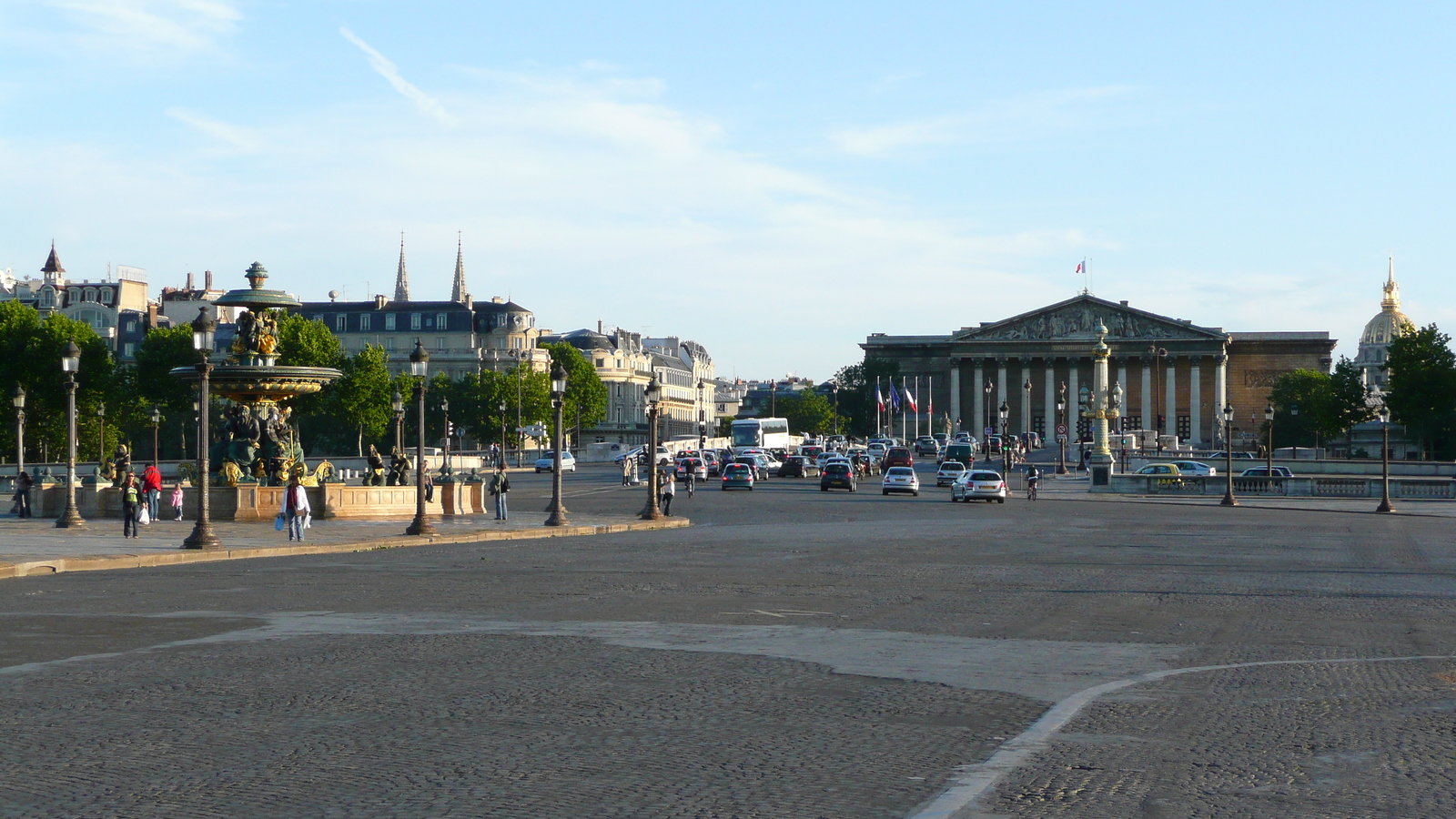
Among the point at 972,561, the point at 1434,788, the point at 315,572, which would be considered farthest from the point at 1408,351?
the point at 1434,788

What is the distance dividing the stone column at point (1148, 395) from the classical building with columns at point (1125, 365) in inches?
5.5

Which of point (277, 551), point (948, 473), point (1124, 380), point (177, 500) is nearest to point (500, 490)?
point (177, 500)

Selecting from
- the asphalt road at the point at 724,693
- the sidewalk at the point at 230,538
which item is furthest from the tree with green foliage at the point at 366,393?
the asphalt road at the point at 724,693

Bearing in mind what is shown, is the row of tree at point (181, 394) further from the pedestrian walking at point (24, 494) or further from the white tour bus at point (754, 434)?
the pedestrian walking at point (24, 494)

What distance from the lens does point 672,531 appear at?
37906mm

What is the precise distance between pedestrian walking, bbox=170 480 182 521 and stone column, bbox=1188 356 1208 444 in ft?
468

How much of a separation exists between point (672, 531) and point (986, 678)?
26.0 meters

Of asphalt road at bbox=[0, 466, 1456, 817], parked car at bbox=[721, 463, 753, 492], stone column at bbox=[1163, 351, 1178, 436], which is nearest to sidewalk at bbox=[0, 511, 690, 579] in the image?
asphalt road at bbox=[0, 466, 1456, 817]

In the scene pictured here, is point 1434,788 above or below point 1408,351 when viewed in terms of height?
below

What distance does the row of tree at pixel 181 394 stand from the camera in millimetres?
94562

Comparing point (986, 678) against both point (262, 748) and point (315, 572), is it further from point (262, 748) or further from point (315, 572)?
point (315, 572)

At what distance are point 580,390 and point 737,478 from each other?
88934mm

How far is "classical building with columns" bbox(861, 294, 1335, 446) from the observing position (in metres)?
168

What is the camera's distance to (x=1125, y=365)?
168 m
